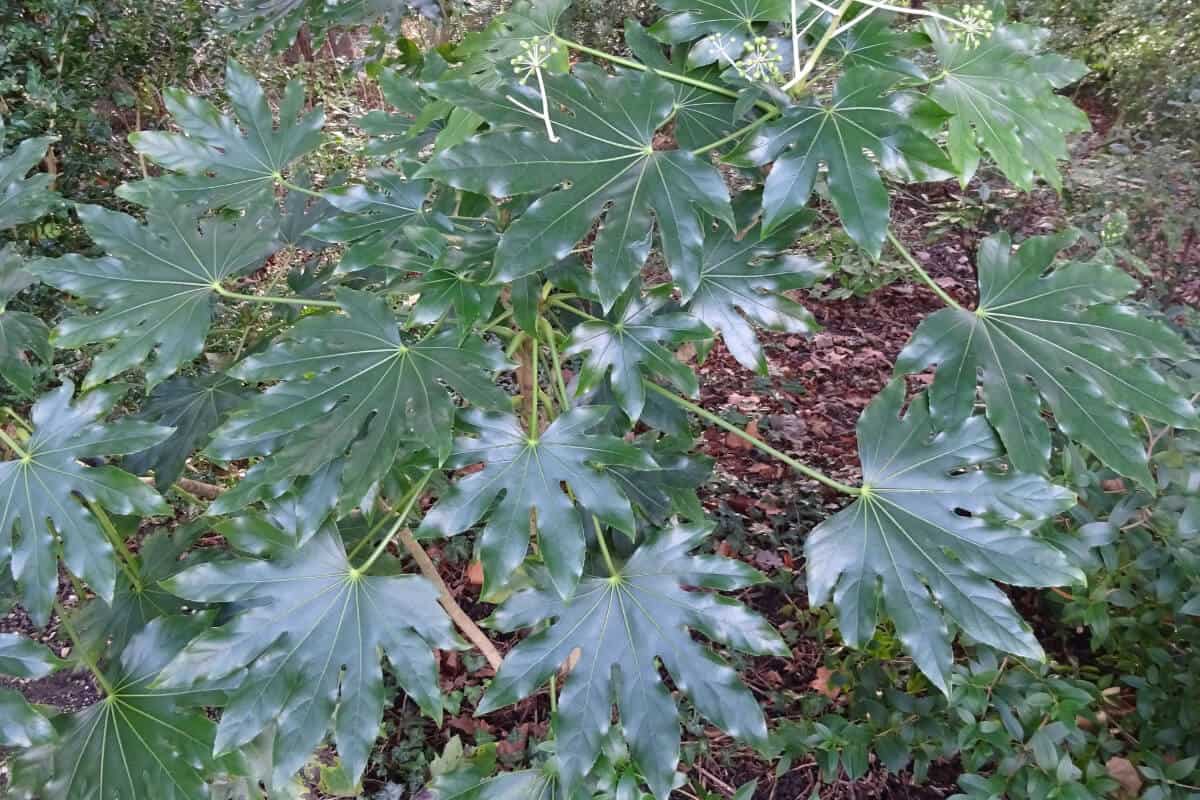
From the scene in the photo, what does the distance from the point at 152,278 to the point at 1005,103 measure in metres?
1.24

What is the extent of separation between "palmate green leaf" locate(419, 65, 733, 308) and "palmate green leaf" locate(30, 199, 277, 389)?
1.66 ft

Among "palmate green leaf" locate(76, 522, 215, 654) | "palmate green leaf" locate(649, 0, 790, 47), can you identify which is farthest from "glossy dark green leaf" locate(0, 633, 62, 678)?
"palmate green leaf" locate(649, 0, 790, 47)

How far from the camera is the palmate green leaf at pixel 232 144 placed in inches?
46.8

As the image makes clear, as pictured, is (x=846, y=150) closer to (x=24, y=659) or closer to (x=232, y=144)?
(x=232, y=144)

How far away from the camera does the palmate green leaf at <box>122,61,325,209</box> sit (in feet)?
3.90

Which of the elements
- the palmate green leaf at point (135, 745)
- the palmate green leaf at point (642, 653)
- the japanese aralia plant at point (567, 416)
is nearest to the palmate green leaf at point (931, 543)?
the japanese aralia plant at point (567, 416)

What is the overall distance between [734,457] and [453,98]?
7.10ft

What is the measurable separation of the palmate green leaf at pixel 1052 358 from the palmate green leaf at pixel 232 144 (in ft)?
3.32

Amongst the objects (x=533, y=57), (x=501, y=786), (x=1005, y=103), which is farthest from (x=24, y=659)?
(x=1005, y=103)

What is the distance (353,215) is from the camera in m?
1.11

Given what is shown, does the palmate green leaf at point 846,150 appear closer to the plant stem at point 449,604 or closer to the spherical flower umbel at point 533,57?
the spherical flower umbel at point 533,57

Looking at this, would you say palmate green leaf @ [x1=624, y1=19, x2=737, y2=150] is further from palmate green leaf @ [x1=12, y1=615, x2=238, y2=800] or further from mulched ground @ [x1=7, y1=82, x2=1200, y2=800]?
mulched ground @ [x1=7, y1=82, x2=1200, y2=800]

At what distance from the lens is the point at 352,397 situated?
3.01ft

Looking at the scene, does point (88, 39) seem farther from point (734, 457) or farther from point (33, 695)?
point (734, 457)
